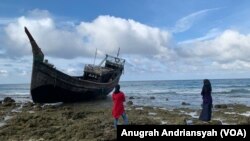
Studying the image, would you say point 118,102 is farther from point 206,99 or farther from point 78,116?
point 78,116

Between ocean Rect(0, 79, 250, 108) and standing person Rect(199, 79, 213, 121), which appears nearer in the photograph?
standing person Rect(199, 79, 213, 121)

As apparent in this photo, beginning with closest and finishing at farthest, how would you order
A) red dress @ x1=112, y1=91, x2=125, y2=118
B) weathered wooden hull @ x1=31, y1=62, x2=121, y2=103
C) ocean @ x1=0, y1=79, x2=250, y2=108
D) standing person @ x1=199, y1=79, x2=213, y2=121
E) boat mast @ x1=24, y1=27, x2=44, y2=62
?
1. red dress @ x1=112, y1=91, x2=125, y2=118
2. standing person @ x1=199, y1=79, x2=213, y2=121
3. boat mast @ x1=24, y1=27, x2=44, y2=62
4. weathered wooden hull @ x1=31, y1=62, x2=121, y2=103
5. ocean @ x1=0, y1=79, x2=250, y2=108

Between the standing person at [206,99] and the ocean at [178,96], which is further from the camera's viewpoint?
the ocean at [178,96]

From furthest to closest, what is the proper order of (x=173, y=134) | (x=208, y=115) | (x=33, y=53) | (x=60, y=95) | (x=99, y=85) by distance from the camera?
1. (x=99, y=85)
2. (x=60, y=95)
3. (x=33, y=53)
4. (x=208, y=115)
5. (x=173, y=134)

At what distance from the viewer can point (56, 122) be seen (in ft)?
50.4

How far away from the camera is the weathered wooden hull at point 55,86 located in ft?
88.9

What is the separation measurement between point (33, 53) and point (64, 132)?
15.4 metres

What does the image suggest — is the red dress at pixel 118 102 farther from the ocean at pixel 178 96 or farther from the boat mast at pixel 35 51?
the boat mast at pixel 35 51

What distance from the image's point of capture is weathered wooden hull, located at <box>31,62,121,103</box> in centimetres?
2709

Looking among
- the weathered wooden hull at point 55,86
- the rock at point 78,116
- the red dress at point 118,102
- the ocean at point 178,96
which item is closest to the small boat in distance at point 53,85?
the weathered wooden hull at point 55,86

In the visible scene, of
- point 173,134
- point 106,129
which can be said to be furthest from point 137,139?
point 106,129

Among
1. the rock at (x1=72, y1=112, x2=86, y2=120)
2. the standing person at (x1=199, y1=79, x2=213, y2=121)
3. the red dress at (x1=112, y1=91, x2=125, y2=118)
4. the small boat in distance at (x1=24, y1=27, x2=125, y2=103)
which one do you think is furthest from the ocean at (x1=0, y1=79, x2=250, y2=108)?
the red dress at (x1=112, y1=91, x2=125, y2=118)

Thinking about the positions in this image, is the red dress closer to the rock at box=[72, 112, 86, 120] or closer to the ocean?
the rock at box=[72, 112, 86, 120]

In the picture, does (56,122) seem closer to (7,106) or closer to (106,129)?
(106,129)
